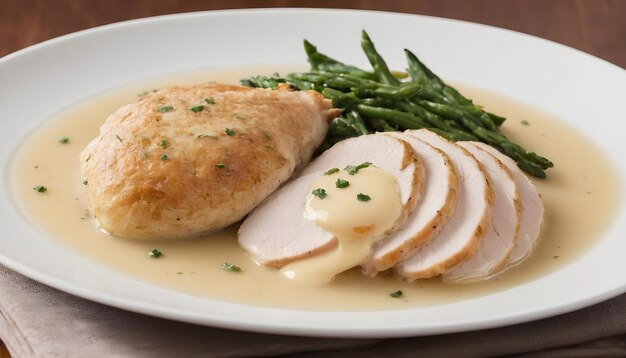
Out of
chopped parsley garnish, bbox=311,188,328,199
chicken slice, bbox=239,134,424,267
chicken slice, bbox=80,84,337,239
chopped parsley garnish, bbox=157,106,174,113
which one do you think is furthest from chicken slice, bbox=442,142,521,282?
chopped parsley garnish, bbox=157,106,174,113

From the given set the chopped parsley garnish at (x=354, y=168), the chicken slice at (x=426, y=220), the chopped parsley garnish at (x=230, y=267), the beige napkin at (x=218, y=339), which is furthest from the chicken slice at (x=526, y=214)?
the chopped parsley garnish at (x=230, y=267)

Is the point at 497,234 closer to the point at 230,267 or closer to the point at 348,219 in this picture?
the point at 348,219

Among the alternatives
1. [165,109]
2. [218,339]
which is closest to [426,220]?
Result: [218,339]

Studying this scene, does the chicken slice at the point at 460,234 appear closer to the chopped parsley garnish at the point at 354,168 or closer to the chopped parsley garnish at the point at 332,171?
the chopped parsley garnish at the point at 354,168

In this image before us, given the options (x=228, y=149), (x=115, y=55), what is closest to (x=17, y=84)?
(x=115, y=55)

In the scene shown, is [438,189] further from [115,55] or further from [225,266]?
[115,55]

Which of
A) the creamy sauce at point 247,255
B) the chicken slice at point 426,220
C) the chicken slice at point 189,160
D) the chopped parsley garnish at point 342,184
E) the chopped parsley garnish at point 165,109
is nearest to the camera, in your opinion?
the creamy sauce at point 247,255
